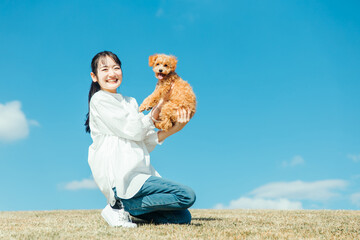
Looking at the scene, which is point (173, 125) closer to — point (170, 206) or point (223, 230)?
point (170, 206)

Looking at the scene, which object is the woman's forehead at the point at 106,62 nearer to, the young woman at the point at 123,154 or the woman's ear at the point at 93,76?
the young woman at the point at 123,154

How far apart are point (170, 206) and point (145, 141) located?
74 centimetres

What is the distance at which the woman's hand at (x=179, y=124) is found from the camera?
4129 millimetres

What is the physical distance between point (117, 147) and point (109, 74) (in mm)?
799

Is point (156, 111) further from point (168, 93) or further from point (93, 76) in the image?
point (93, 76)

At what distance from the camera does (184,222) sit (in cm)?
437

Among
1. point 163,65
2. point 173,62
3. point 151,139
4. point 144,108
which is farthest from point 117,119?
point 173,62

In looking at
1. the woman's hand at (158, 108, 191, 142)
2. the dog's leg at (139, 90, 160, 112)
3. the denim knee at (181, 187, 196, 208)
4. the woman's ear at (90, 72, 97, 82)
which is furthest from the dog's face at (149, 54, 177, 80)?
the denim knee at (181, 187, 196, 208)

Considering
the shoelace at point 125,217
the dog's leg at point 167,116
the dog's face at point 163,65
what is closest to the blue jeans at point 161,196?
the shoelace at point 125,217

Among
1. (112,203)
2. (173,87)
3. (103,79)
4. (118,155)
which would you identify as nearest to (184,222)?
(112,203)

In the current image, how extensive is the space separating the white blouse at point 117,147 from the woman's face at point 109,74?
12cm

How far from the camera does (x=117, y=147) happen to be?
12.8 feet

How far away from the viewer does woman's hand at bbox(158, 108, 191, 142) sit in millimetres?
4129

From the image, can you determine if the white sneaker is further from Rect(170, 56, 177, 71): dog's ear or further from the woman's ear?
Rect(170, 56, 177, 71): dog's ear
